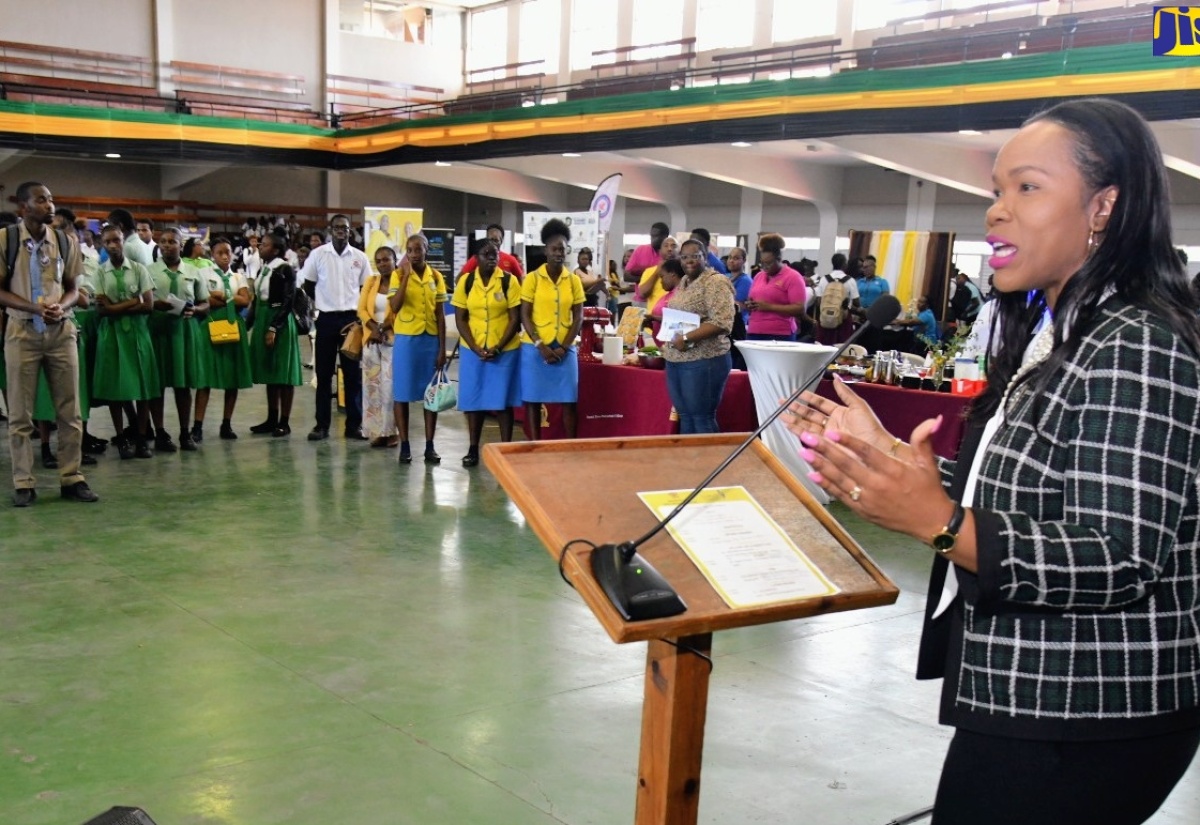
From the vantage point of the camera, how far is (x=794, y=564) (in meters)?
1.56

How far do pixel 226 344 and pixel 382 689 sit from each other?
4573 millimetres

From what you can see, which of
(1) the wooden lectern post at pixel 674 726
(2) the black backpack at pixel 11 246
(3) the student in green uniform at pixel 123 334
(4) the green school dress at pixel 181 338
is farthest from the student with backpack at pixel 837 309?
(1) the wooden lectern post at pixel 674 726

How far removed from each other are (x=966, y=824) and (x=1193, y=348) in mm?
580

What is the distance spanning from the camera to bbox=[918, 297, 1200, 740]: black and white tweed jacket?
3.47 ft

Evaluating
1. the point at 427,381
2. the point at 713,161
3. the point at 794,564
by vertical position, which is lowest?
the point at 427,381

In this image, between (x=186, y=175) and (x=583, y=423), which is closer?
(x=583, y=423)

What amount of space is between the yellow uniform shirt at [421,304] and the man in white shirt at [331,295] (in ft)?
2.51

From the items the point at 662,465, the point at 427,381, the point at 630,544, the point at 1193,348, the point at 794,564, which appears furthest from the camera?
the point at 427,381

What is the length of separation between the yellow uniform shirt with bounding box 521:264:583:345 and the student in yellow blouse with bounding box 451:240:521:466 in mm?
123

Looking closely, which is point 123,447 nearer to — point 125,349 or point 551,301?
point 125,349

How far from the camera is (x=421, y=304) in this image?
680cm

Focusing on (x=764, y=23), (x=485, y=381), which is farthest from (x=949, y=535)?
(x=764, y=23)

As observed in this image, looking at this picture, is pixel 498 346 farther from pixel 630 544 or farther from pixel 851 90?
pixel 851 90

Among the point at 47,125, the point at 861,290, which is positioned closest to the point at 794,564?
the point at 861,290
